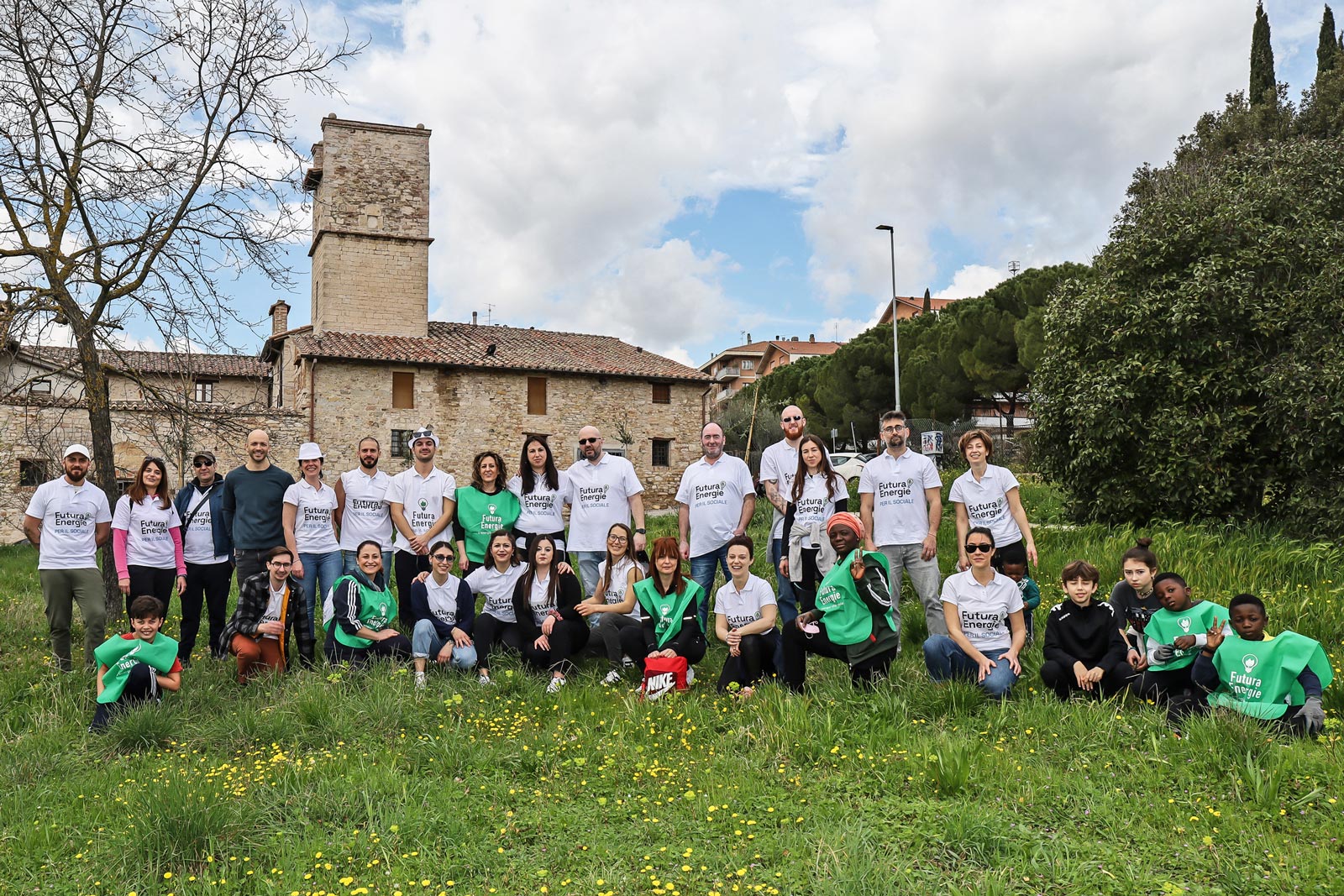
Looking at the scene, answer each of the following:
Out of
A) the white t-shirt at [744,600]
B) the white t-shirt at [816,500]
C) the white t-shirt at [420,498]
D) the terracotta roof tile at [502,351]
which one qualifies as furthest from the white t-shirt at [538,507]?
the terracotta roof tile at [502,351]

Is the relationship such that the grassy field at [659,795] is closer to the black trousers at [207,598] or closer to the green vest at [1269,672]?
the green vest at [1269,672]

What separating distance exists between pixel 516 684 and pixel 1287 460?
8.05 metres

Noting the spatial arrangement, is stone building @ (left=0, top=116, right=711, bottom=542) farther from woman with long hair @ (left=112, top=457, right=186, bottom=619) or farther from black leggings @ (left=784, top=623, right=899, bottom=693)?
black leggings @ (left=784, top=623, right=899, bottom=693)

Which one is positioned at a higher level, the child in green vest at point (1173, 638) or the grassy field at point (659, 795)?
the child in green vest at point (1173, 638)

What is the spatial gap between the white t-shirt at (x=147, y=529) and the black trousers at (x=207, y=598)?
267 mm

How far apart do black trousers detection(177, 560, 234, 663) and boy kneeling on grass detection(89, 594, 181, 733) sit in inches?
47.6

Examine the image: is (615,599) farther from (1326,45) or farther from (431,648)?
(1326,45)

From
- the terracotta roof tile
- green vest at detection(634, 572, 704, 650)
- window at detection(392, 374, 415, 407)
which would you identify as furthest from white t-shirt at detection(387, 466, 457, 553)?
window at detection(392, 374, 415, 407)

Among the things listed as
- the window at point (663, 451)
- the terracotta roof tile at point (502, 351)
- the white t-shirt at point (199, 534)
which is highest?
the terracotta roof tile at point (502, 351)

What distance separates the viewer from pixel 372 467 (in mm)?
7328

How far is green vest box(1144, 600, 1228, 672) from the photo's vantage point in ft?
16.7

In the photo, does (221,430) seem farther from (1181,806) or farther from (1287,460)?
(1287,460)

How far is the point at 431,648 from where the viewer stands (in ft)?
21.4

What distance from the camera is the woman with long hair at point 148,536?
6801 mm
